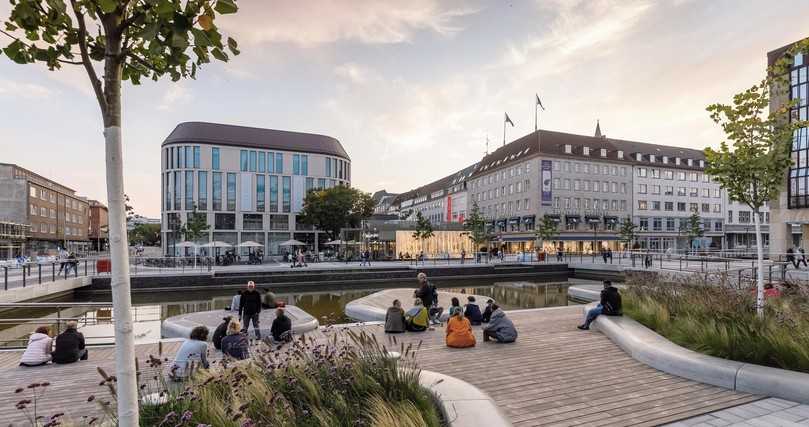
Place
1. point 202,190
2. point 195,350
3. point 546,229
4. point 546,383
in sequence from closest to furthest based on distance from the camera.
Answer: point 546,383
point 195,350
point 546,229
point 202,190

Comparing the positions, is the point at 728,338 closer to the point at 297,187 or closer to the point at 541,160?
the point at 541,160

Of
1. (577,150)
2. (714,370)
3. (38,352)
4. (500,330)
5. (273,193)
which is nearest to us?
(714,370)

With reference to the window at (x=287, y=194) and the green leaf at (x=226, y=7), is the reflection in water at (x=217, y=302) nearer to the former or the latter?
the green leaf at (x=226, y=7)

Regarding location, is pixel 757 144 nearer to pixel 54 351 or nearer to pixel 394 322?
pixel 394 322

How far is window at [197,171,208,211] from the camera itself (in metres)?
63.4

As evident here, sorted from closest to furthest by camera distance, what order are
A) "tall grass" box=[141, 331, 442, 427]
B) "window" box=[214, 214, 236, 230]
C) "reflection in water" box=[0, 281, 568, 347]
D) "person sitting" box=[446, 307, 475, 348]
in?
"tall grass" box=[141, 331, 442, 427], "person sitting" box=[446, 307, 475, 348], "reflection in water" box=[0, 281, 568, 347], "window" box=[214, 214, 236, 230]

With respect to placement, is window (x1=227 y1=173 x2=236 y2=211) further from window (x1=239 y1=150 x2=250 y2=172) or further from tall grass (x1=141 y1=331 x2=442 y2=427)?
tall grass (x1=141 y1=331 x2=442 y2=427)

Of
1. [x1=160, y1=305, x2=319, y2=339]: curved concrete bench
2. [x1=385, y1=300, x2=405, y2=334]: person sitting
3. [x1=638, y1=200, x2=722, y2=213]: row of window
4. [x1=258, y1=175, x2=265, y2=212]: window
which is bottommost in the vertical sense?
[x1=160, y1=305, x2=319, y2=339]: curved concrete bench

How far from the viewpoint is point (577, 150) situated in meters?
68.6

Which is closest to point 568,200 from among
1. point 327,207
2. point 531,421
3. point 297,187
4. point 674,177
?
point 674,177

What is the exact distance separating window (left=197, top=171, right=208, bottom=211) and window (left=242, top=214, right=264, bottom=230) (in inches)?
234

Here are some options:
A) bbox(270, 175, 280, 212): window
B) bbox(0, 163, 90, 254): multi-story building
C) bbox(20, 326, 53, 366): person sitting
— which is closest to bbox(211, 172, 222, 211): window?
bbox(270, 175, 280, 212): window

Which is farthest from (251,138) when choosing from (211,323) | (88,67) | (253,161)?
(88,67)

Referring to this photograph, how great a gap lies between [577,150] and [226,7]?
7318 centimetres
